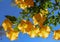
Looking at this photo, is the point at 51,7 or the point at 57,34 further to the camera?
the point at 51,7

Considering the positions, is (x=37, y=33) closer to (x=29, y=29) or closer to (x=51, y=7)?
(x=29, y=29)

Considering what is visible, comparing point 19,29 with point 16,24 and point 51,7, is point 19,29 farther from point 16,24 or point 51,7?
point 51,7

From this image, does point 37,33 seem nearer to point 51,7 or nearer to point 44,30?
point 44,30

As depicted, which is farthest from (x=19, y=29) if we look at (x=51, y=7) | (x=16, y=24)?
(x=51, y=7)

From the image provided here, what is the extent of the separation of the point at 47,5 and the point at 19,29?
121mm

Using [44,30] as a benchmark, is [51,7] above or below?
above

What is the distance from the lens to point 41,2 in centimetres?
34

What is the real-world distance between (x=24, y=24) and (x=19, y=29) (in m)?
0.04

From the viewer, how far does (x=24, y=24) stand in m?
0.26

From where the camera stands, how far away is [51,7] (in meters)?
0.35

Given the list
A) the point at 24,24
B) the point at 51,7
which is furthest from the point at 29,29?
the point at 51,7

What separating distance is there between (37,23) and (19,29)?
0.06 metres

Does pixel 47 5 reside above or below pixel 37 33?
above

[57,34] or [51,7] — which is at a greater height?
[51,7]
